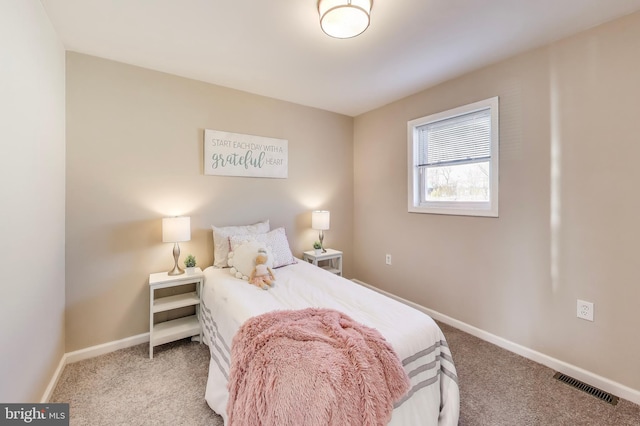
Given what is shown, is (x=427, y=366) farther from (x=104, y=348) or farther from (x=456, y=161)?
(x=104, y=348)

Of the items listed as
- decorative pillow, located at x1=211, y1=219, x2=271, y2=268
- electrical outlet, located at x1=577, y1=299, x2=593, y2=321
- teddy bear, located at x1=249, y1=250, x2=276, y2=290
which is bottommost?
electrical outlet, located at x1=577, y1=299, x2=593, y2=321

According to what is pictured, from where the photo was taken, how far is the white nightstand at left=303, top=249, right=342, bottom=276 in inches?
122

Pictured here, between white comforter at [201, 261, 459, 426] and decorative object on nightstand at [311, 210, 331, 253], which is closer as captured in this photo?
white comforter at [201, 261, 459, 426]

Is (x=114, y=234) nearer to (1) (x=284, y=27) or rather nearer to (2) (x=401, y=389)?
(1) (x=284, y=27)

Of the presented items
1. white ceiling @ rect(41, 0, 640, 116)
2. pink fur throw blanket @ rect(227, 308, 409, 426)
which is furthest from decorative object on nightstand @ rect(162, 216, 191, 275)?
white ceiling @ rect(41, 0, 640, 116)

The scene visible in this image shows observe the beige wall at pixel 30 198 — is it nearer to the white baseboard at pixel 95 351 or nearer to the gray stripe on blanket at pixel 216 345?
the white baseboard at pixel 95 351

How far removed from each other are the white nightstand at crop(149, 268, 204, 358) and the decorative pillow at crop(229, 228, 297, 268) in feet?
1.41

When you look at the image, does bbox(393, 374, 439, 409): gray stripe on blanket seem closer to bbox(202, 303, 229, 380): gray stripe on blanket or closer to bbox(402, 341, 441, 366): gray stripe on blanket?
bbox(402, 341, 441, 366): gray stripe on blanket

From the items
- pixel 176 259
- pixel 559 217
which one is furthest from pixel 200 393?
pixel 559 217

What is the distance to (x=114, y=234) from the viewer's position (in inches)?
88.2


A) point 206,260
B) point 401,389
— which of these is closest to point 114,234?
point 206,260

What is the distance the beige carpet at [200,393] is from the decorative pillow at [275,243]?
939 mm

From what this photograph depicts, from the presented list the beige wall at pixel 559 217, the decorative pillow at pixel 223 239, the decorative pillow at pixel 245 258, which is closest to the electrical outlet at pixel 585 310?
the beige wall at pixel 559 217

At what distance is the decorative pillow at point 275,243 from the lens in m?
2.52
